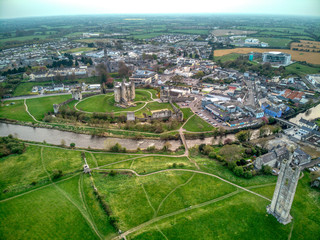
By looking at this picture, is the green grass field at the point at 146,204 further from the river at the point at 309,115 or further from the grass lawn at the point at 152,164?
the river at the point at 309,115

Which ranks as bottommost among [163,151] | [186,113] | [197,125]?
[163,151]

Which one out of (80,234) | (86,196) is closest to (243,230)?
(80,234)

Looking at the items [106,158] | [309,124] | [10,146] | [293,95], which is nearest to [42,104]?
[10,146]

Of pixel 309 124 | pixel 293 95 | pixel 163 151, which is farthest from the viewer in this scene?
pixel 293 95

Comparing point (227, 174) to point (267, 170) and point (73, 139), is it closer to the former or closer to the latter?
point (267, 170)

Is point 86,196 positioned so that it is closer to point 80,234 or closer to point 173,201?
point 80,234

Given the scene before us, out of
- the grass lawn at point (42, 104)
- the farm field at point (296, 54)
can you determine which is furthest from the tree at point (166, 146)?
the farm field at point (296, 54)
